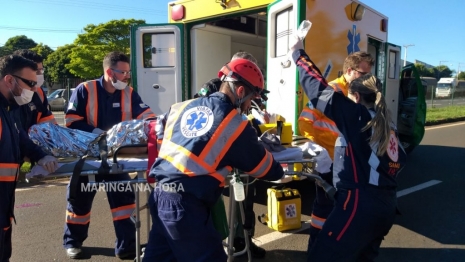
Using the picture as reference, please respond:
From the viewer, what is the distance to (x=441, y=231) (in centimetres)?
422

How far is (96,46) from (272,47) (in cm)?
2831

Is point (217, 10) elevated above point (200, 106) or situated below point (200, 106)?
above

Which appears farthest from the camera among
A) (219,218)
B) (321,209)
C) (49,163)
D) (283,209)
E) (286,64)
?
(286,64)

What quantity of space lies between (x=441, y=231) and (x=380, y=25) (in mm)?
2934

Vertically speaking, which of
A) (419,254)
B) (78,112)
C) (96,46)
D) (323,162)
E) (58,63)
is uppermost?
(96,46)

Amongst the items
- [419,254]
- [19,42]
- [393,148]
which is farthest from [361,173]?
[19,42]

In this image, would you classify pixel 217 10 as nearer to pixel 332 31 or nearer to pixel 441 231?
pixel 332 31

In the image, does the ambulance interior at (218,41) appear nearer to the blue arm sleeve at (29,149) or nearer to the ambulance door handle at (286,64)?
the ambulance door handle at (286,64)

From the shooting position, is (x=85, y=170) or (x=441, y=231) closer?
(x=85, y=170)

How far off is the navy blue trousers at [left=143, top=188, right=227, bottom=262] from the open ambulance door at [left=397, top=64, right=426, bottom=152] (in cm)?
593

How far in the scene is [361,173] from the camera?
229 centimetres

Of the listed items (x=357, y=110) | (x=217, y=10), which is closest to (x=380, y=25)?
(x=217, y=10)

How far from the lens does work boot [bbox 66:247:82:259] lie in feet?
11.3

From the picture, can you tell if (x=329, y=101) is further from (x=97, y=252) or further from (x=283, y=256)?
(x=97, y=252)
